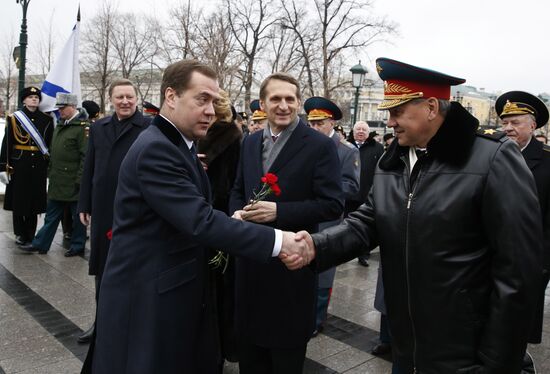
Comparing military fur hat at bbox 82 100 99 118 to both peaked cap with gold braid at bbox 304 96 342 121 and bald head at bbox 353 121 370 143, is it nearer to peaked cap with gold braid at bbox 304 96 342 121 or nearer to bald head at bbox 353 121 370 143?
bald head at bbox 353 121 370 143

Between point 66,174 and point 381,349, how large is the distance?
205 inches

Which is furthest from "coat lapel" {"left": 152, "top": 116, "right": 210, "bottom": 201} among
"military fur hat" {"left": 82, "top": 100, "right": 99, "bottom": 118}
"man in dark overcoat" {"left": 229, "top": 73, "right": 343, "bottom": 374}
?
"military fur hat" {"left": 82, "top": 100, "right": 99, "bottom": 118}

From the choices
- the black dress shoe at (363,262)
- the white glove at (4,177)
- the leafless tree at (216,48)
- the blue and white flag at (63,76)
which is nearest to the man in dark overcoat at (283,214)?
the black dress shoe at (363,262)

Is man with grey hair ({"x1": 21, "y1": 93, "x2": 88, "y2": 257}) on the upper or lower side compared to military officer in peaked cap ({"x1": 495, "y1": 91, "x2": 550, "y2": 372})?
lower

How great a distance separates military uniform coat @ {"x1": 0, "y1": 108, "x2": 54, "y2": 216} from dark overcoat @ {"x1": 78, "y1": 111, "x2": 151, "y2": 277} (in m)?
3.19

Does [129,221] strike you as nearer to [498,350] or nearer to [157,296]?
[157,296]

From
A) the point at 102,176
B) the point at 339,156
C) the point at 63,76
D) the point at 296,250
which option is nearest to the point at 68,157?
the point at 63,76

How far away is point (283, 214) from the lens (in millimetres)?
2986

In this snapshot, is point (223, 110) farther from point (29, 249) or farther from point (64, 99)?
point (29, 249)

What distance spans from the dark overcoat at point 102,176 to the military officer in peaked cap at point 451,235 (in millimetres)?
2588

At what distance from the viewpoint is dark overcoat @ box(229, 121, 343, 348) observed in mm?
2955

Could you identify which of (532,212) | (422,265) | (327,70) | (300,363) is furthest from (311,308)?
(327,70)

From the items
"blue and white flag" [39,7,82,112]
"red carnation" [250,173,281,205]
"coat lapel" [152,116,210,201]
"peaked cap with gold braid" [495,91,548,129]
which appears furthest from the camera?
"blue and white flag" [39,7,82,112]

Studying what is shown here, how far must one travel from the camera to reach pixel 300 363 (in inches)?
119
